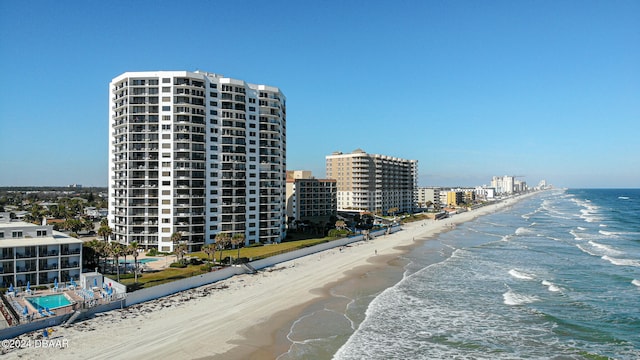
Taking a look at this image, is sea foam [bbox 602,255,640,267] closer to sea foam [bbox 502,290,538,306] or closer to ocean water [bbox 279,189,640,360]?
ocean water [bbox 279,189,640,360]

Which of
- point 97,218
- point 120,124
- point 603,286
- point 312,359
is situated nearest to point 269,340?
point 312,359

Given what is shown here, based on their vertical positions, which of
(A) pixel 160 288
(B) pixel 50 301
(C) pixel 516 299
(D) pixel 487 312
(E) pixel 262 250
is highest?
(E) pixel 262 250

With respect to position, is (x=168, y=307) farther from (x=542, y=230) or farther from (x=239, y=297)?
(x=542, y=230)

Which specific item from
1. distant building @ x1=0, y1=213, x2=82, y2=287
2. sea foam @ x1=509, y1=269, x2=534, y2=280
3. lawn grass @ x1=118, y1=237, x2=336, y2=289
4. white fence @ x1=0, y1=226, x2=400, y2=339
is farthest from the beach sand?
sea foam @ x1=509, y1=269, x2=534, y2=280

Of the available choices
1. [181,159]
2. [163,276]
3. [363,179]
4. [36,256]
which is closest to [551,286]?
[163,276]

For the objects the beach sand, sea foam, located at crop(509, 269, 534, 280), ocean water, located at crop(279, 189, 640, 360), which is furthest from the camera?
sea foam, located at crop(509, 269, 534, 280)

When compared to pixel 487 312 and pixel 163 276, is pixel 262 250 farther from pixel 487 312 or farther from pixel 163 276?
pixel 487 312
